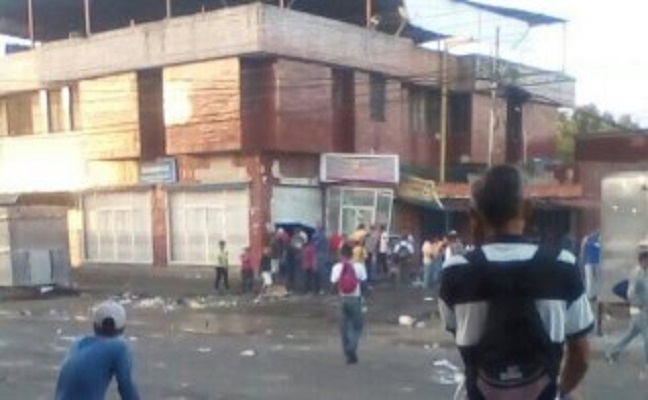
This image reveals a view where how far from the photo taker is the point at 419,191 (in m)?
32.0

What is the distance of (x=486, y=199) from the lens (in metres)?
2.97

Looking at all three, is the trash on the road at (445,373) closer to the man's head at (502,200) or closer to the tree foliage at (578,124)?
the man's head at (502,200)

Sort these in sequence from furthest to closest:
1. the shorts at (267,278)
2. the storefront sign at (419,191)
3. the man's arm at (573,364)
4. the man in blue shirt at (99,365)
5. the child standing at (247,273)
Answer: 1. the storefront sign at (419,191)
2. the child standing at (247,273)
3. the shorts at (267,278)
4. the man in blue shirt at (99,365)
5. the man's arm at (573,364)

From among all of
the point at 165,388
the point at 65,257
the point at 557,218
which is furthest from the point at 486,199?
the point at 557,218

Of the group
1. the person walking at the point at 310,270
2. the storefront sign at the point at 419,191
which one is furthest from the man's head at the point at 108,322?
the storefront sign at the point at 419,191

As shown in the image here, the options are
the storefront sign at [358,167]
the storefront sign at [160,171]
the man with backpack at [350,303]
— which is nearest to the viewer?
the man with backpack at [350,303]

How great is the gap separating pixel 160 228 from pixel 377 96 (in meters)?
8.58

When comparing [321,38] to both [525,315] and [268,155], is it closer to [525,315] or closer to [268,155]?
[268,155]

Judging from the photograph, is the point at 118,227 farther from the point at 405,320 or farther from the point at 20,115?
the point at 405,320

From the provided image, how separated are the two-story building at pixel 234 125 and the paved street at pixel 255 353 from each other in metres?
6.22

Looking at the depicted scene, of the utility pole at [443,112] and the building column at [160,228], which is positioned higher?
the utility pole at [443,112]

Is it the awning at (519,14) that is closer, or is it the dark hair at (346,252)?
the dark hair at (346,252)

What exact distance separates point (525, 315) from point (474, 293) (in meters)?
0.16

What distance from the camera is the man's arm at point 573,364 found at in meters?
2.96
